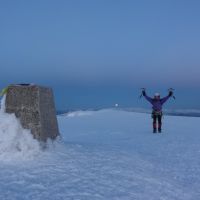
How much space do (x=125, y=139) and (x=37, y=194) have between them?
31.6ft

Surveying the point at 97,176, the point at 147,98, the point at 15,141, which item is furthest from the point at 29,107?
the point at 147,98

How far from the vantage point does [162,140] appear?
15.0 meters

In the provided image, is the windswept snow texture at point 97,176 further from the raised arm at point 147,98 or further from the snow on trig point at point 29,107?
the raised arm at point 147,98

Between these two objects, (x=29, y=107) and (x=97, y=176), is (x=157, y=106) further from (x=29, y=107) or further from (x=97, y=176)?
(x=97, y=176)

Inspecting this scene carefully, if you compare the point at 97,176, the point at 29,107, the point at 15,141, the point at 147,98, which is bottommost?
the point at 97,176

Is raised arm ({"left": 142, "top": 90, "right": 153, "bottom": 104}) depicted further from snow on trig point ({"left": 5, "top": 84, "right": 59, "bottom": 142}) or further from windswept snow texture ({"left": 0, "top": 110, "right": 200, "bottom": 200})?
snow on trig point ({"left": 5, "top": 84, "right": 59, "bottom": 142})

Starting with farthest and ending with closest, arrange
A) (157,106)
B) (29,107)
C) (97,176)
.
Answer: (157,106) → (29,107) → (97,176)

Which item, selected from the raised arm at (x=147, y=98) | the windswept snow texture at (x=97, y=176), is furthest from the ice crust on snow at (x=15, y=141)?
the raised arm at (x=147, y=98)

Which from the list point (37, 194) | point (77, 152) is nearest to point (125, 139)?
point (77, 152)

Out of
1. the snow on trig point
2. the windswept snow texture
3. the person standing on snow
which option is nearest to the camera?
the windswept snow texture

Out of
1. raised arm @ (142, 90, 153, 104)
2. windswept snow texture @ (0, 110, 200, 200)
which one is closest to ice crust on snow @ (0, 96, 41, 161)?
windswept snow texture @ (0, 110, 200, 200)

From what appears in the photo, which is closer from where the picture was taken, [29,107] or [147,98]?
[29,107]

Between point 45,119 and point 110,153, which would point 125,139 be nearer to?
point 110,153

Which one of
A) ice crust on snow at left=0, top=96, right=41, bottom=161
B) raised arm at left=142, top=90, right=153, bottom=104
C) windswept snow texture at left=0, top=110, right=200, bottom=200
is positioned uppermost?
raised arm at left=142, top=90, right=153, bottom=104
